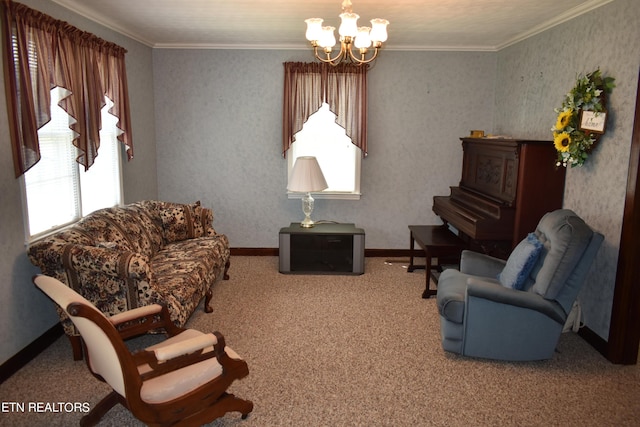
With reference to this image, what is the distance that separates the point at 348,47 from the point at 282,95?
2.70 meters

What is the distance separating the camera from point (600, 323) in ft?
11.2

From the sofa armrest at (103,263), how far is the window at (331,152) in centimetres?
293

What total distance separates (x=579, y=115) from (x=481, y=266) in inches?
53.3

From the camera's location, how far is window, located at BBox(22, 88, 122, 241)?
3348mm

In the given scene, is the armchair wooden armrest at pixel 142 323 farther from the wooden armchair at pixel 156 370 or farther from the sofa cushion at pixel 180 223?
the sofa cushion at pixel 180 223

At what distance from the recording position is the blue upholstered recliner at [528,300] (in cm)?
304

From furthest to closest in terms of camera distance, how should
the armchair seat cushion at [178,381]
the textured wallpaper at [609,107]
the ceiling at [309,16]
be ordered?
the ceiling at [309,16] < the textured wallpaper at [609,107] < the armchair seat cushion at [178,381]

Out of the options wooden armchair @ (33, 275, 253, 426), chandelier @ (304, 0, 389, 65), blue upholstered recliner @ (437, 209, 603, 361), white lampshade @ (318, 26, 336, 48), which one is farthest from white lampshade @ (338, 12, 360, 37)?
wooden armchair @ (33, 275, 253, 426)

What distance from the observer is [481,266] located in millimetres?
3758

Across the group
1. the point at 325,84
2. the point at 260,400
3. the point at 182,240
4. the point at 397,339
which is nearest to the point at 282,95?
the point at 325,84

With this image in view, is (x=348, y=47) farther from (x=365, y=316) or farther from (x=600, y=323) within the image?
(x=600, y=323)

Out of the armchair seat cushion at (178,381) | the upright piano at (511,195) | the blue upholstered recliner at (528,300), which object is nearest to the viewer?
the armchair seat cushion at (178,381)

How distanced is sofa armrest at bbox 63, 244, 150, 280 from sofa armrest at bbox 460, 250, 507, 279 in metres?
2.44

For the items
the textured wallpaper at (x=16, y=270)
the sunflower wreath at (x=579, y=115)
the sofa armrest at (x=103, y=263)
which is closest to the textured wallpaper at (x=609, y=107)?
the sunflower wreath at (x=579, y=115)
